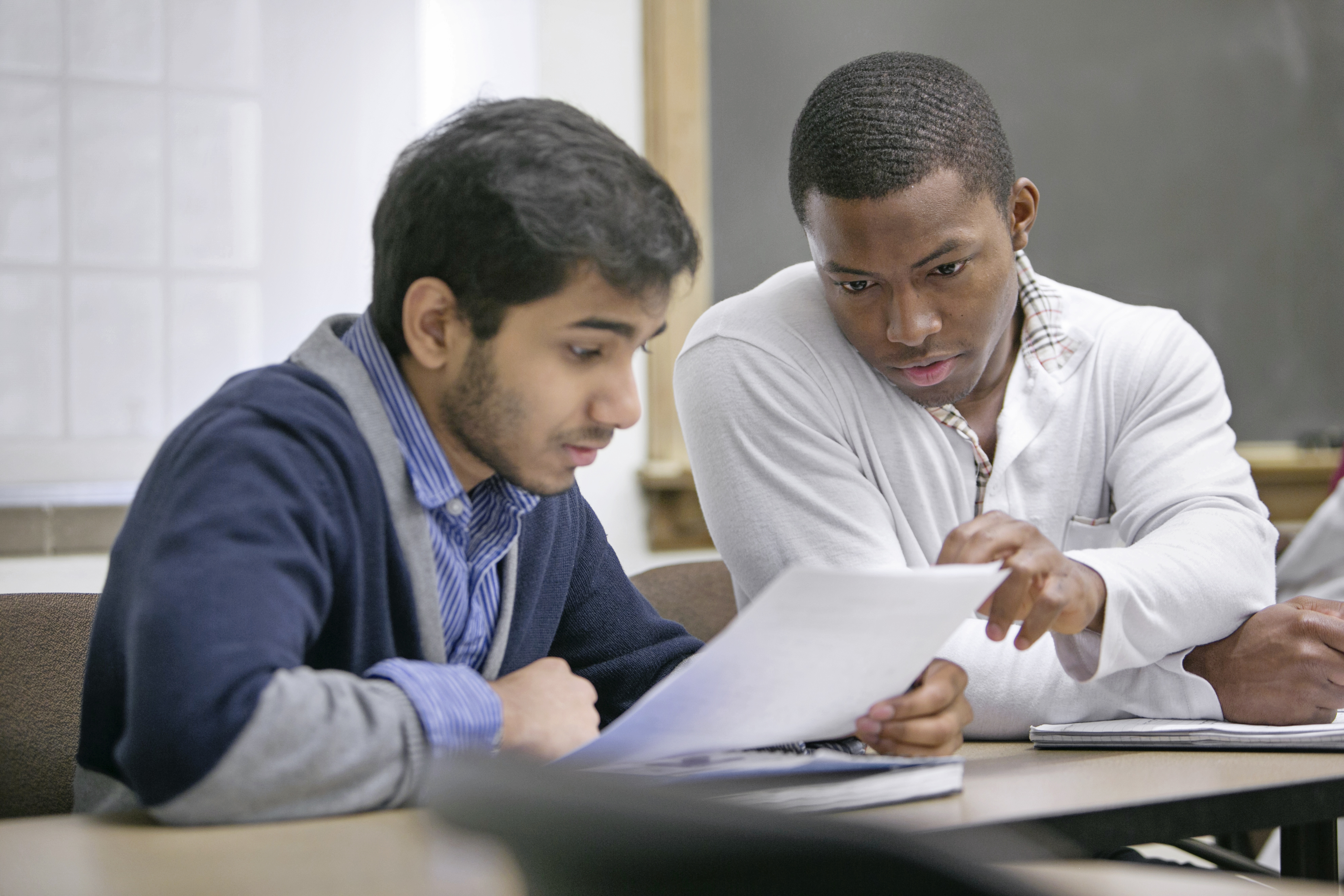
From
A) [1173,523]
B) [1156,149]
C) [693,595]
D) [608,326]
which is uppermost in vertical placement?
[1156,149]

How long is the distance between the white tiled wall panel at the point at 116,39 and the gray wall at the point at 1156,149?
1.19 metres

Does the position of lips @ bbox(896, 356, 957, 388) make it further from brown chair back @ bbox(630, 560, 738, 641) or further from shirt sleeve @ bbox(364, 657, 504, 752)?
shirt sleeve @ bbox(364, 657, 504, 752)

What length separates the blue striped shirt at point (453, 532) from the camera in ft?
2.50

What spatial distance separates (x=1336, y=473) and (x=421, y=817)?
2.68 meters

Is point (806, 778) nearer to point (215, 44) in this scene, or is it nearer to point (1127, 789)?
point (1127, 789)

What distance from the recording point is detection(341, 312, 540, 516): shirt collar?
2.84ft

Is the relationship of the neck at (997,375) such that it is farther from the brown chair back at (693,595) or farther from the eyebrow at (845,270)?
the brown chair back at (693,595)

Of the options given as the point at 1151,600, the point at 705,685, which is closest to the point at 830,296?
the point at 1151,600

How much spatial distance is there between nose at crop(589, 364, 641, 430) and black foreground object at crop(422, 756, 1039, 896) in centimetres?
49

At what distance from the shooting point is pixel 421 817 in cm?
69

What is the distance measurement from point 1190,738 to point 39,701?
1.10 metres

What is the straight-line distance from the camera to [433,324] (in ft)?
2.94

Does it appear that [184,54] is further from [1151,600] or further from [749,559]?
[1151,600]

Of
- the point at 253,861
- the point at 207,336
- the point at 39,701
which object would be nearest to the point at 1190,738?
the point at 253,861
